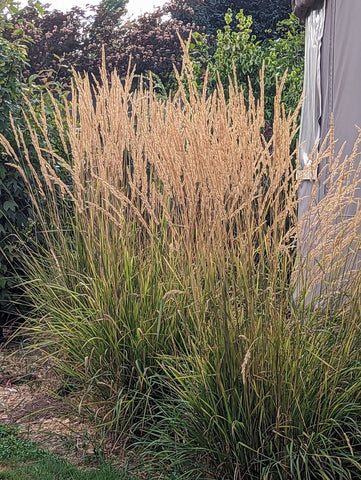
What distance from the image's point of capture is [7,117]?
532cm

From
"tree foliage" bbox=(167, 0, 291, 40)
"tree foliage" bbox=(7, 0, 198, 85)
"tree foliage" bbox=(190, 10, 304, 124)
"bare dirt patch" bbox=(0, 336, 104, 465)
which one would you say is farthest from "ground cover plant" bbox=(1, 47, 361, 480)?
"tree foliage" bbox=(167, 0, 291, 40)

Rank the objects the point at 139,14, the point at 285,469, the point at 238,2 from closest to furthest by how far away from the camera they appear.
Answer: the point at 285,469
the point at 139,14
the point at 238,2

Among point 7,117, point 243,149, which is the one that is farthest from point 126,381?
point 7,117

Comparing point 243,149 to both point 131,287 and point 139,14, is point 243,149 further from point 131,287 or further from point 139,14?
point 139,14

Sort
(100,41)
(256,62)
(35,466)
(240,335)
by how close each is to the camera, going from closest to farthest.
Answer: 1. (240,335)
2. (35,466)
3. (256,62)
4. (100,41)

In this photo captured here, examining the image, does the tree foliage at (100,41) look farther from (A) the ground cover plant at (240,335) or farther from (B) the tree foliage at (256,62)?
(A) the ground cover plant at (240,335)

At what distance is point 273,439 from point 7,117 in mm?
3561

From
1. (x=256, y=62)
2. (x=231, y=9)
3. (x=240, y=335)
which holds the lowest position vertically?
(x=231, y=9)

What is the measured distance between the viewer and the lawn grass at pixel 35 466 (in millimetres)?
2965

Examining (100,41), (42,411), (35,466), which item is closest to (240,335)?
(35,466)

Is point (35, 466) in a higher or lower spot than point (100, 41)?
higher

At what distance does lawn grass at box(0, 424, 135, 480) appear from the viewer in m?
2.96

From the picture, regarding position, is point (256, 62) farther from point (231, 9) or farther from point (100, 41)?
point (231, 9)

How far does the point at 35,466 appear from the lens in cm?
310
